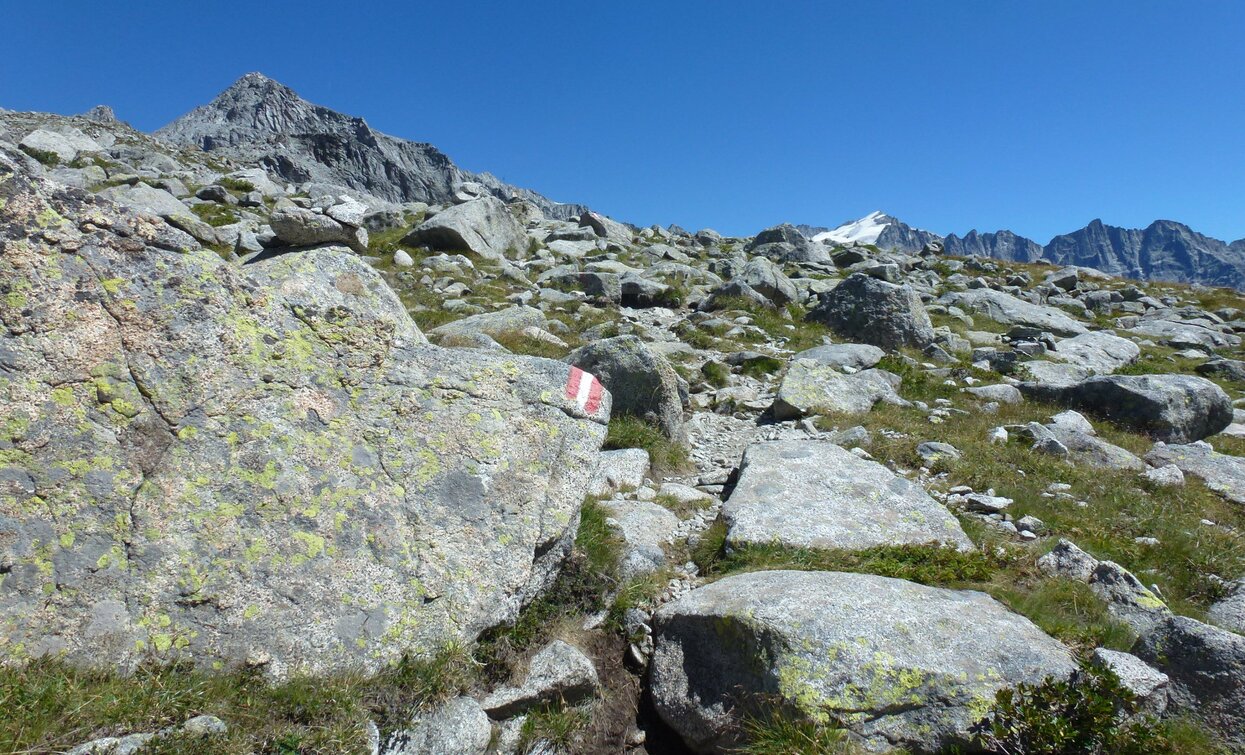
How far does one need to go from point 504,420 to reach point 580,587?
1747 mm

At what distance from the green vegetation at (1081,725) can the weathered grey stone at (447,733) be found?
353 centimetres

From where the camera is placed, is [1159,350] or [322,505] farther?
[1159,350]

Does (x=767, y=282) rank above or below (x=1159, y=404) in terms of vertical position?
above

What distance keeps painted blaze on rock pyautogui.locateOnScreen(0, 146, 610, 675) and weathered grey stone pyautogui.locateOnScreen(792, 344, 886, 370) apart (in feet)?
38.9

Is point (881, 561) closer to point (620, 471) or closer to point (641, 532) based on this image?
point (641, 532)

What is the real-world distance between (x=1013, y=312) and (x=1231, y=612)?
24.8 metres

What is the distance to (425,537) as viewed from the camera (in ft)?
16.9

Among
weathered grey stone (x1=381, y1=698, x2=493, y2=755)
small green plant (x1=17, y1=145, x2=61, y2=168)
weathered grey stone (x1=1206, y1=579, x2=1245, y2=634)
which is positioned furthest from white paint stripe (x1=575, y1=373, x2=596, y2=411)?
small green plant (x1=17, y1=145, x2=61, y2=168)

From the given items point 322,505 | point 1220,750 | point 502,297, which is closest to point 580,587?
point 322,505

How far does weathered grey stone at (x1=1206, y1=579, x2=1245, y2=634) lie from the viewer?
20.5 feet

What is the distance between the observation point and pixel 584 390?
662 cm

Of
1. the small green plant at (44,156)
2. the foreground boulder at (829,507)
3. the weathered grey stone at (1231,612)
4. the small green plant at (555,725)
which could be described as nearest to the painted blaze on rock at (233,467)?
the small green plant at (555,725)

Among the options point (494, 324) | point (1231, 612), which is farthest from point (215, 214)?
point (1231, 612)

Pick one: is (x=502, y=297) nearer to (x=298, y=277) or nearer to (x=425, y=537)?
(x=298, y=277)
